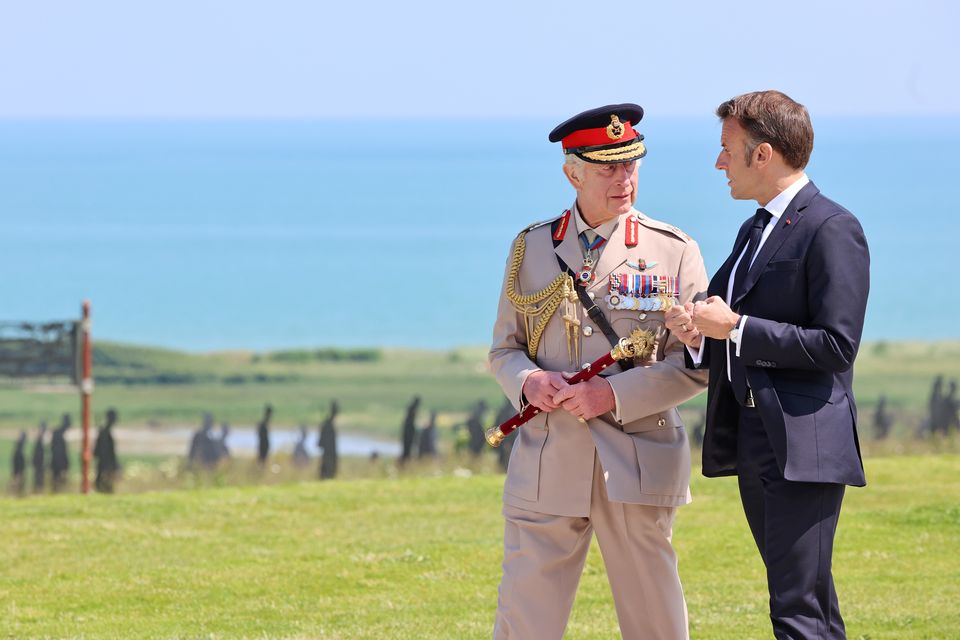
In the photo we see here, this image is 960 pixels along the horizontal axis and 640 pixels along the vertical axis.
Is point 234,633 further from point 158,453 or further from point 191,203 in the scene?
point 191,203

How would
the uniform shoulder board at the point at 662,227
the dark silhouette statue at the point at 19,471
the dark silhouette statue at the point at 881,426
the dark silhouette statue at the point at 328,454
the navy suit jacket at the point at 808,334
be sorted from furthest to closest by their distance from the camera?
the dark silhouette statue at the point at 881,426 < the dark silhouette statue at the point at 19,471 < the dark silhouette statue at the point at 328,454 < the uniform shoulder board at the point at 662,227 < the navy suit jacket at the point at 808,334

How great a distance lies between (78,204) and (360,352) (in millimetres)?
138507

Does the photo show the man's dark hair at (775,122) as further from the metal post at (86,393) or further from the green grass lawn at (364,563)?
the metal post at (86,393)

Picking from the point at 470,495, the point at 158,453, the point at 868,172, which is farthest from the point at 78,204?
the point at 470,495

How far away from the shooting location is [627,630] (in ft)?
17.1

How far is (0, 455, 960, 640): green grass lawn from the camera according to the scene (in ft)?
23.2

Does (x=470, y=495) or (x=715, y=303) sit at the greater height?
(x=715, y=303)

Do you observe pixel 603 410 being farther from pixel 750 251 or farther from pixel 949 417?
pixel 949 417

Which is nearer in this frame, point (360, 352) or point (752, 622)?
point (752, 622)

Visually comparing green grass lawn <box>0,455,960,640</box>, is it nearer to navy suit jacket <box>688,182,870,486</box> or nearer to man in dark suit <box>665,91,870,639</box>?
man in dark suit <box>665,91,870,639</box>

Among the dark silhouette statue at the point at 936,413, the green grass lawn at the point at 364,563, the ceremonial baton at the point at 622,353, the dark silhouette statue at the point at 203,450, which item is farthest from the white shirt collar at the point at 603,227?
the dark silhouette statue at the point at 936,413

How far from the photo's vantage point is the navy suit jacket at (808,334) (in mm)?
4488

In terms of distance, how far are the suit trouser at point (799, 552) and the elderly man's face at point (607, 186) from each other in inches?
39.1

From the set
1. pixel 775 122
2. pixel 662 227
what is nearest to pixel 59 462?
pixel 662 227
